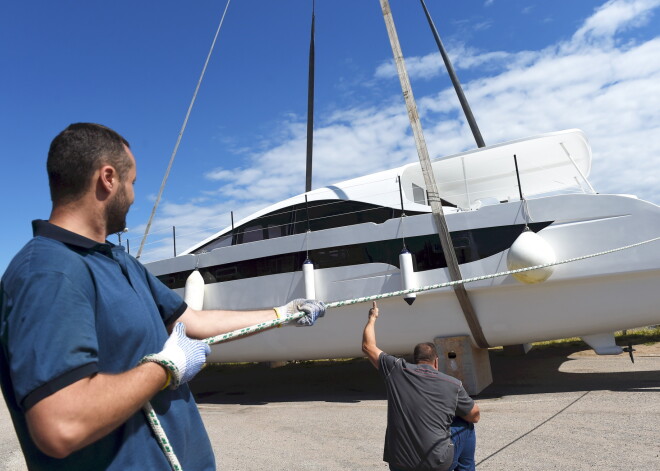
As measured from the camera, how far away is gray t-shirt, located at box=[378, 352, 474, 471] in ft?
9.42

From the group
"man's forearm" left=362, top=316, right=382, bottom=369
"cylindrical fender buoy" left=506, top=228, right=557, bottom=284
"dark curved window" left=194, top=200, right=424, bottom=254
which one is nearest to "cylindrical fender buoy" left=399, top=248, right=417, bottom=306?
"dark curved window" left=194, top=200, right=424, bottom=254

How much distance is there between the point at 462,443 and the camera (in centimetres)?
312

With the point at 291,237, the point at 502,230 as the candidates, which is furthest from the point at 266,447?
the point at 502,230

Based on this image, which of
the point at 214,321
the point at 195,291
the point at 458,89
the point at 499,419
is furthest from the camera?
the point at 458,89

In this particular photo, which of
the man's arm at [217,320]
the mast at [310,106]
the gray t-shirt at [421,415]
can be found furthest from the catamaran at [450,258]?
the man's arm at [217,320]

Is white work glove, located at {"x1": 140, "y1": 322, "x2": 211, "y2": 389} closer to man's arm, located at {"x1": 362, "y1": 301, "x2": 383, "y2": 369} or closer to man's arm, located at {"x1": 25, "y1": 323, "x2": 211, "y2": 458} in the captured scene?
man's arm, located at {"x1": 25, "y1": 323, "x2": 211, "y2": 458}

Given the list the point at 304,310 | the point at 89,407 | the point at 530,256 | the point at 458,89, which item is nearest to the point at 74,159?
the point at 89,407

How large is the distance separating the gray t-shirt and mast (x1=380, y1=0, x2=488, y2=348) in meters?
5.31

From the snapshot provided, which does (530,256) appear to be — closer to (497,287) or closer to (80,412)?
(497,287)

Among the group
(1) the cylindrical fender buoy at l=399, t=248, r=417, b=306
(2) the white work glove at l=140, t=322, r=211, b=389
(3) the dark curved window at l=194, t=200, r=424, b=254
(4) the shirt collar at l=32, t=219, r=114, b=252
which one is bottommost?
(1) the cylindrical fender buoy at l=399, t=248, r=417, b=306

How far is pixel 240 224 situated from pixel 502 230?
19.6ft

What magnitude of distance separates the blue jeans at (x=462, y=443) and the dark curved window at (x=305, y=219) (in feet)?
21.2

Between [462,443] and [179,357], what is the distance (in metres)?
2.49

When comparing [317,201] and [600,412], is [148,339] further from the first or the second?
[317,201]
